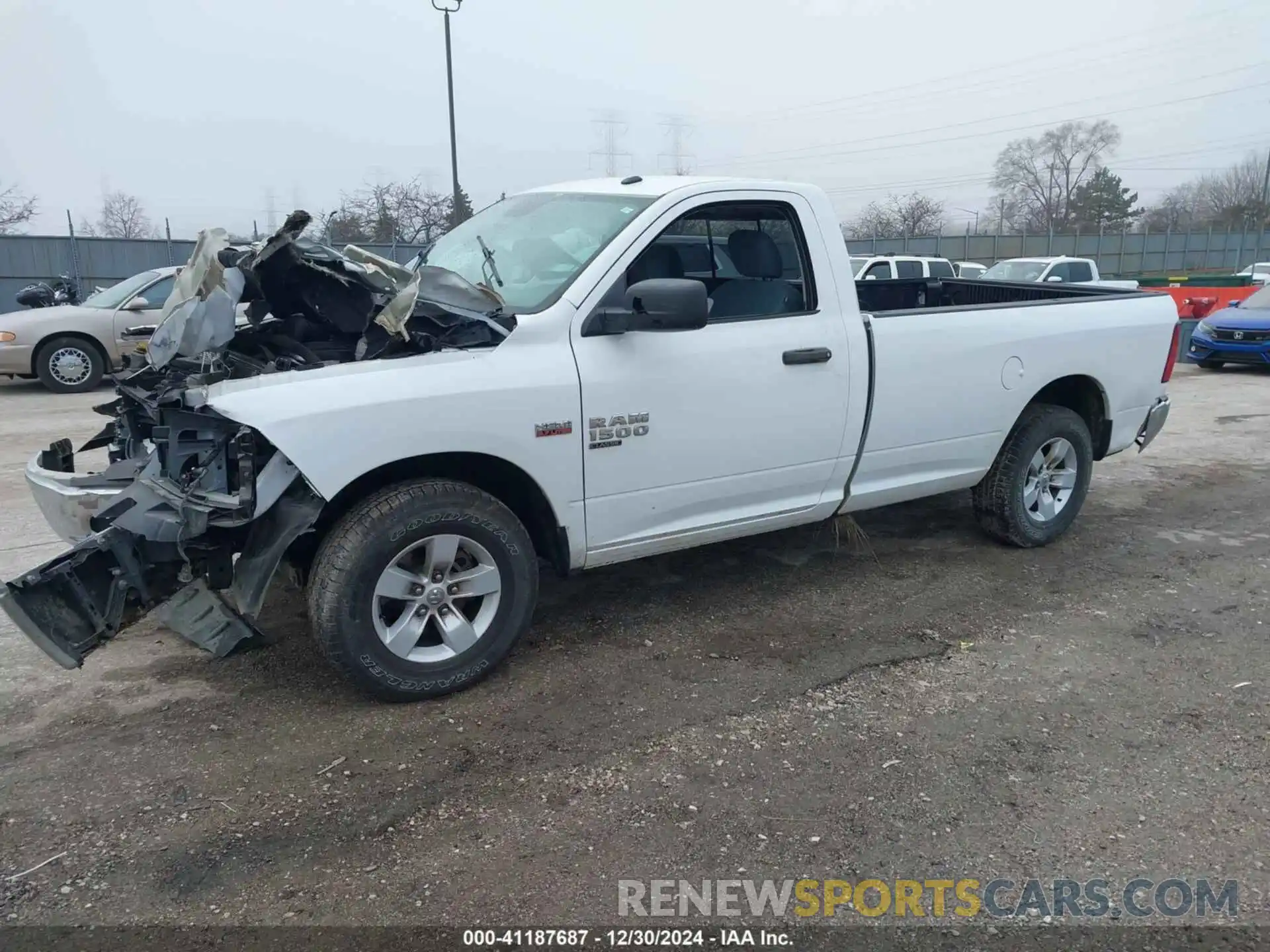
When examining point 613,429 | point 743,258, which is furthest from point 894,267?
point 613,429

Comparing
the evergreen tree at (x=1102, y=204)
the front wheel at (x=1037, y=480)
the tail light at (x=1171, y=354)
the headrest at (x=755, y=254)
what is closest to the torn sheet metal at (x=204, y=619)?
the headrest at (x=755, y=254)

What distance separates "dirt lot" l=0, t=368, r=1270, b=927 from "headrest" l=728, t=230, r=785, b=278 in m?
1.63

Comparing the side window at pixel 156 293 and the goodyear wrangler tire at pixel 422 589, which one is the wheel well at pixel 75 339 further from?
the goodyear wrangler tire at pixel 422 589

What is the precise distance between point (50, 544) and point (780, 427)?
170 inches

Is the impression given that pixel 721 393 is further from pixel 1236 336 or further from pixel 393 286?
pixel 1236 336

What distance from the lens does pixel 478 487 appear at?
156 inches

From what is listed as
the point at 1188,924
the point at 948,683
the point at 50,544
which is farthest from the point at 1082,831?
the point at 50,544

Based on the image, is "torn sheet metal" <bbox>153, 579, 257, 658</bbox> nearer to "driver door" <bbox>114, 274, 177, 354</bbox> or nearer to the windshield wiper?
the windshield wiper

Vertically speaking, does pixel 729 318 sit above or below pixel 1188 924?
above

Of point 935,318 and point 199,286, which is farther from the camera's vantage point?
point 935,318

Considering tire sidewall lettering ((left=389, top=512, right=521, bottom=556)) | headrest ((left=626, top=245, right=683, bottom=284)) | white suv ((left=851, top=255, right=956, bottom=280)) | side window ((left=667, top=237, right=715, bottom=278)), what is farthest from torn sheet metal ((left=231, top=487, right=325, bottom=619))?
white suv ((left=851, top=255, right=956, bottom=280))

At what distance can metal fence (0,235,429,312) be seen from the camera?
18.9 meters

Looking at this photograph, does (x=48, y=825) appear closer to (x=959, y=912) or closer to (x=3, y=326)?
(x=959, y=912)

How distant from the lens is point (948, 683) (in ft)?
13.2
